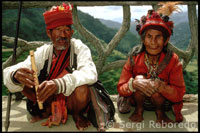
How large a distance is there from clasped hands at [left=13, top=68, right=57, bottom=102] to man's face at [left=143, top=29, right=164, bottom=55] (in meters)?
1.16

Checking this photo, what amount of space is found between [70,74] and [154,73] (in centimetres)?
102

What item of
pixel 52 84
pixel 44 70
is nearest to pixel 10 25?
pixel 44 70

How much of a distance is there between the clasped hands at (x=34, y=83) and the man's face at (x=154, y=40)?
3.81ft

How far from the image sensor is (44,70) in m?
2.71

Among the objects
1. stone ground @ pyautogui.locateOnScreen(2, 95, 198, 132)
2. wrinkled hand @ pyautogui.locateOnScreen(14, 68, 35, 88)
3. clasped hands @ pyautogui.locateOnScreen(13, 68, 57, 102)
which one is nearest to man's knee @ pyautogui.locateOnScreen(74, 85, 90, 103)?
clasped hands @ pyautogui.locateOnScreen(13, 68, 57, 102)

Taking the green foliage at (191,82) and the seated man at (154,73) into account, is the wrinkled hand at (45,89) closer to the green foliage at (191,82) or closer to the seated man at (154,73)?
the seated man at (154,73)

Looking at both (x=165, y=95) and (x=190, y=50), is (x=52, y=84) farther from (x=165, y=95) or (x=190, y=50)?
(x=190, y=50)

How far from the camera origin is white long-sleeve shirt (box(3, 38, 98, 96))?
2.32 meters

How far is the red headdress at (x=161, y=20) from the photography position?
243 centimetres

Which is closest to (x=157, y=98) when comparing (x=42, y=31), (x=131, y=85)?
(x=131, y=85)

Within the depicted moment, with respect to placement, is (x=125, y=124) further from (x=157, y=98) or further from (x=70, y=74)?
(x=70, y=74)

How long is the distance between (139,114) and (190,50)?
153cm

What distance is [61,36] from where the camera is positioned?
8.22 ft

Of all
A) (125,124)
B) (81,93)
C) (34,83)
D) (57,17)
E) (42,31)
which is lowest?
(125,124)
